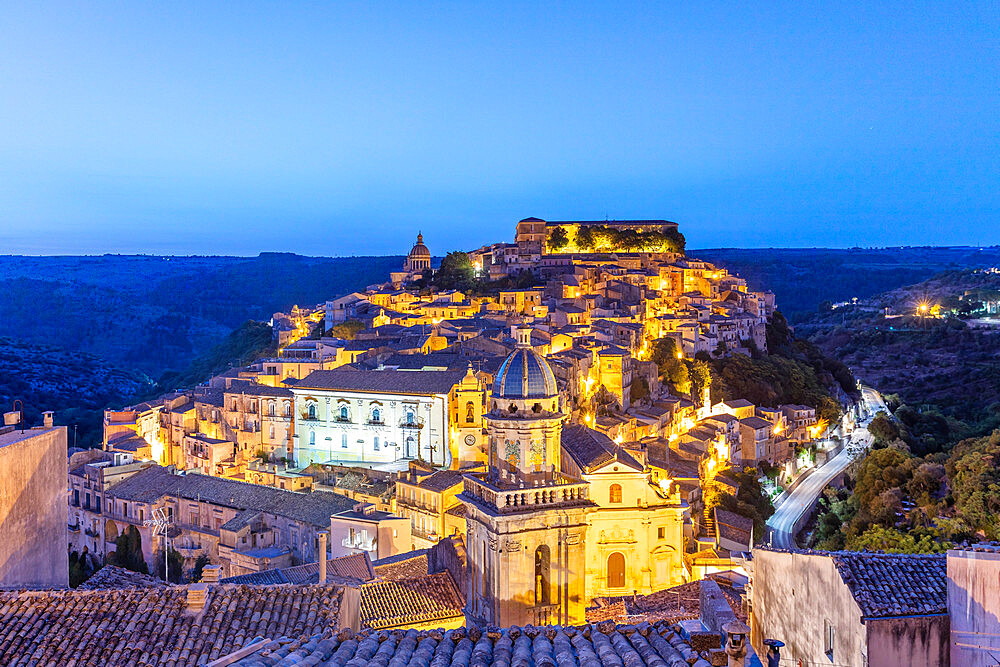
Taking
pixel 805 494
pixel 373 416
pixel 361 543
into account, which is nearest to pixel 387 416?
pixel 373 416

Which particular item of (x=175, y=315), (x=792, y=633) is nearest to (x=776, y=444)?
(x=792, y=633)

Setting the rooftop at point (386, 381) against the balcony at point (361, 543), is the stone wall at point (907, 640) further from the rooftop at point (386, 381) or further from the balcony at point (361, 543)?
the rooftop at point (386, 381)

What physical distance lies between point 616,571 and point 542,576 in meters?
2.27

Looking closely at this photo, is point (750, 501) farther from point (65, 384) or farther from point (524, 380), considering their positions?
Result: point (65, 384)

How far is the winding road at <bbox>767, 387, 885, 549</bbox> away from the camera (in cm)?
3850

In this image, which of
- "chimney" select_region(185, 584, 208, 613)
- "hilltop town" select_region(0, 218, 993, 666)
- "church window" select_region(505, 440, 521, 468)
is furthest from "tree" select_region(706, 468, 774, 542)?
"chimney" select_region(185, 584, 208, 613)

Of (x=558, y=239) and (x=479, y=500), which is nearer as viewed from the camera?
(x=479, y=500)

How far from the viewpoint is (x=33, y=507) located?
11000mm

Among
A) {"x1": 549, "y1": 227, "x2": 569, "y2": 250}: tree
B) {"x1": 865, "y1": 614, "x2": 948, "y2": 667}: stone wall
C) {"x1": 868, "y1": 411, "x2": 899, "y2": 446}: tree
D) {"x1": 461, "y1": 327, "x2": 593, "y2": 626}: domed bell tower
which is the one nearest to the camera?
{"x1": 865, "y1": 614, "x2": 948, "y2": 667}: stone wall

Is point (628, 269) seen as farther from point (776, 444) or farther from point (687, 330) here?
point (776, 444)

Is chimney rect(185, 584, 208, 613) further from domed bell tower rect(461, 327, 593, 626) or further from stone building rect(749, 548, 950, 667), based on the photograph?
domed bell tower rect(461, 327, 593, 626)

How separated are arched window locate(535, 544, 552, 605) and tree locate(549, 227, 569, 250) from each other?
65126 mm

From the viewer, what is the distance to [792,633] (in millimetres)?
10656

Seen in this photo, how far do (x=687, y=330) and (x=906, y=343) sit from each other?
1477 inches
